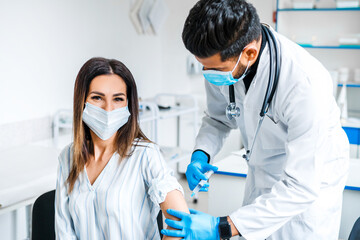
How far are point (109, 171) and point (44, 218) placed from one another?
0.29m

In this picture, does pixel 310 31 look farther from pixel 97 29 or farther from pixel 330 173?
pixel 330 173

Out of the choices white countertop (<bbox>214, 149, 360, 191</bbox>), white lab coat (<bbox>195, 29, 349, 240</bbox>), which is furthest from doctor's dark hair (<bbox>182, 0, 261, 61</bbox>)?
white countertop (<bbox>214, 149, 360, 191</bbox>)

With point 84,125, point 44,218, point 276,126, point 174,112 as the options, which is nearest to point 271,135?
point 276,126

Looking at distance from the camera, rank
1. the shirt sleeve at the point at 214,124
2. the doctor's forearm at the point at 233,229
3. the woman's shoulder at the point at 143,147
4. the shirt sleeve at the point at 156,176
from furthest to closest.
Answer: the shirt sleeve at the point at 214,124 → the woman's shoulder at the point at 143,147 → the shirt sleeve at the point at 156,176 → the doctor's forearm at the point at 233,229

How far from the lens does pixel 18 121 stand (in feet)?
8.14

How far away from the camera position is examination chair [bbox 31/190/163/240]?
1.43 metres

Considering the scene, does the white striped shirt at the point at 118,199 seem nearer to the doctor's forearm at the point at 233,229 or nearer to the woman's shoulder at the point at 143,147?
the woman's shoulder at the point at 143,147

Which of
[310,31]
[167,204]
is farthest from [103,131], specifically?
[310,31]

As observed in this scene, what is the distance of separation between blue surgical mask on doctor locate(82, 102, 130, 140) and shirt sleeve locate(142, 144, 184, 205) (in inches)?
5.2

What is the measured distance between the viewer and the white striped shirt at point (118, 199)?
1.31 metres

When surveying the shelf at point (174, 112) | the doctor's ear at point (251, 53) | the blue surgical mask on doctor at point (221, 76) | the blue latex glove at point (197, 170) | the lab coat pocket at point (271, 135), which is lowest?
the shelf at point (174, 112)

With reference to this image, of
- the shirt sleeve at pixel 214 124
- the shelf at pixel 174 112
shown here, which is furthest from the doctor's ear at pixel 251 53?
the shelf at pixel 174 112

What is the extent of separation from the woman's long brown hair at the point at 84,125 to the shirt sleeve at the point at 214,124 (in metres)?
0.26

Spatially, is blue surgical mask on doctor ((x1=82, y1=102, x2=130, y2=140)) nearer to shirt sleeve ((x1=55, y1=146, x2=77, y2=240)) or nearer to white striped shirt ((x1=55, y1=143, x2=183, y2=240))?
white striped shirt ((x1=55, y1=143, x2=183, y2=240))
